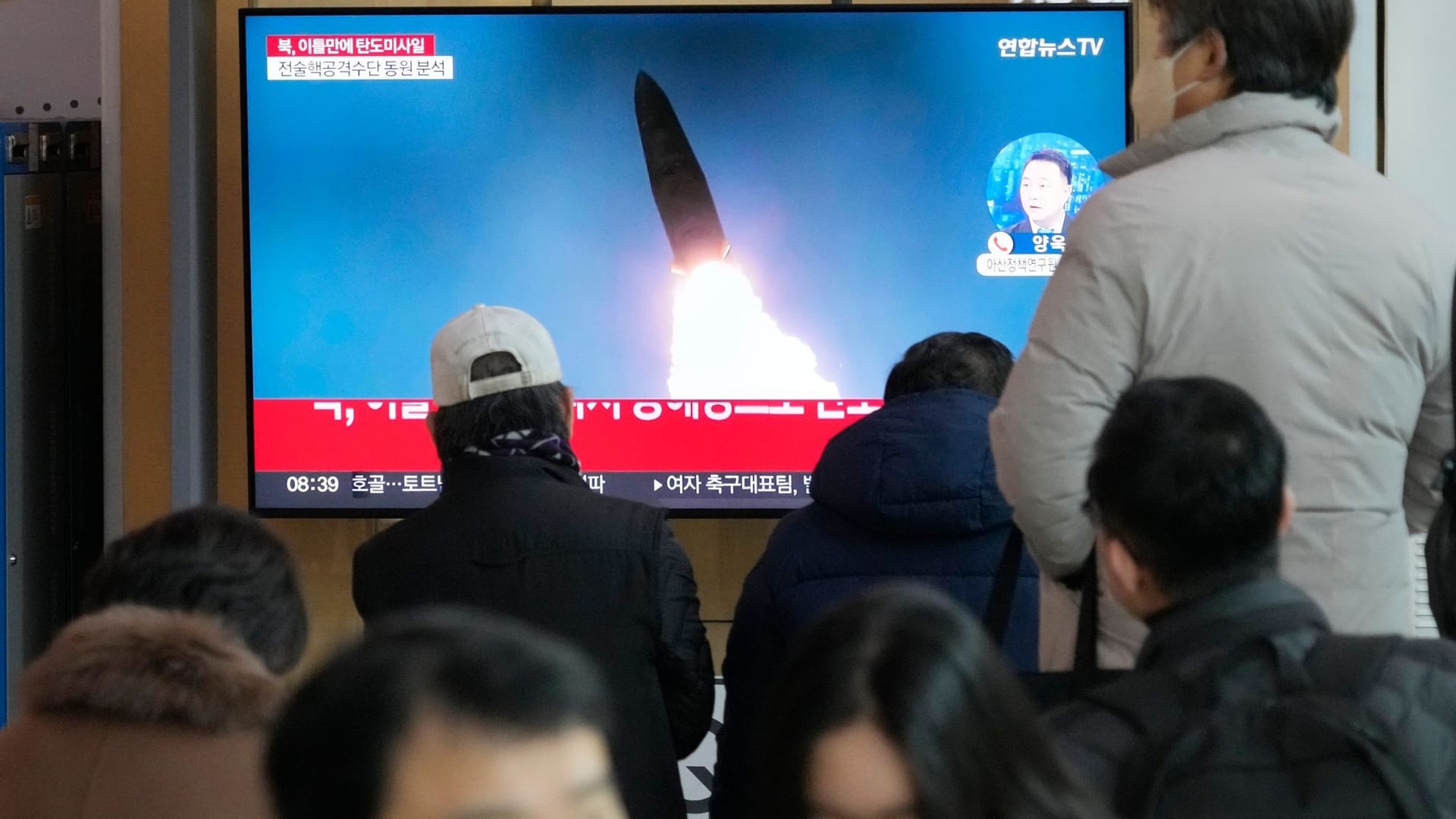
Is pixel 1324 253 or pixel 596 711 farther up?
pixel 1324 253

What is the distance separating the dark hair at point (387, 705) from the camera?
904mm

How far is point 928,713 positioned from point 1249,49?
1.35 m

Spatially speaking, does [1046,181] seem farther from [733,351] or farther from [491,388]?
[491,388]

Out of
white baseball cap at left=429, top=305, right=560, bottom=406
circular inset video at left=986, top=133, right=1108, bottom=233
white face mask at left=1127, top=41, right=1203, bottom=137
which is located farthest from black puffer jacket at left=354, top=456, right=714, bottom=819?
circular inset video at left=986, top=133, right=1108, bottom=233

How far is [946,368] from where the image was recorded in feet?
8.99

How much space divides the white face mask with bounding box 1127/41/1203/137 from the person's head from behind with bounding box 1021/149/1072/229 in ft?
5.04

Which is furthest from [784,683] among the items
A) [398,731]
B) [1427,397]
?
[1427,397]

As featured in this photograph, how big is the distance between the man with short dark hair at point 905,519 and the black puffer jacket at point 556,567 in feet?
0.64

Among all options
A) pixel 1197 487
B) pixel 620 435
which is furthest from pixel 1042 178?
pixel 1197 487

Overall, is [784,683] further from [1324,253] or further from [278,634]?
[1324,253]

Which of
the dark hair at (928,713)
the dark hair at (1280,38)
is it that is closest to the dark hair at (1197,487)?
the dark hair at (928,713)

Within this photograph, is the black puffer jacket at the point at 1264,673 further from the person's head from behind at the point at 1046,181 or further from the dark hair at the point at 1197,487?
the person's head from behind at the point at 1046,181

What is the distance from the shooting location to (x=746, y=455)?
3904mm

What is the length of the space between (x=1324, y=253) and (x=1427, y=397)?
0.26 metres
